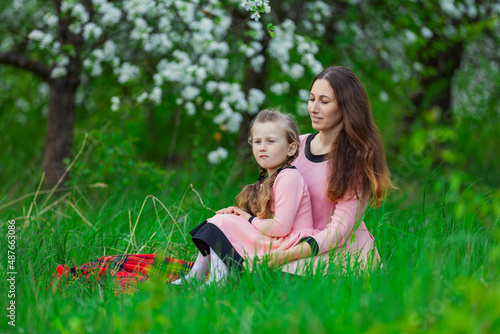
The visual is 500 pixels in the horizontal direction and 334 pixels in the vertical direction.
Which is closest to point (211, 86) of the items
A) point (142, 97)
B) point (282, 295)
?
point (142, 97)

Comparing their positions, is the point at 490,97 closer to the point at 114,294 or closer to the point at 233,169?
the point at 233,169

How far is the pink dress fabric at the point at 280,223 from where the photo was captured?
2.59 m

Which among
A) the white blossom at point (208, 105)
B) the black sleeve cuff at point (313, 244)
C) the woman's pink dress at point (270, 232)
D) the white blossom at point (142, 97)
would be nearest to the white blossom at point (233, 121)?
the white blossom at point (208, 105)

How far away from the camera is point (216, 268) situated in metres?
2.59

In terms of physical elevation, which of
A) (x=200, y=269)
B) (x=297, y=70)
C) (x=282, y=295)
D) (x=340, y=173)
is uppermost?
(x=297, y=70)

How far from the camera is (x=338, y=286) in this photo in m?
2.18

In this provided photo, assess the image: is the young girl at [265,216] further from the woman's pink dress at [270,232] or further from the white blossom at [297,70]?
the white blossom at [297,70]

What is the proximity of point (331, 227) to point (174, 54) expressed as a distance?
2548 mm

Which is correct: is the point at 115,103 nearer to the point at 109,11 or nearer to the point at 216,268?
the point at 109,11

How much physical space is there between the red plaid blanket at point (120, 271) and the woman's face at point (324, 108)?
1.04 metres

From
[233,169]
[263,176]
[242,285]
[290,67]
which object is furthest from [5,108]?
[242,285]

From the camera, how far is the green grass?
167cm

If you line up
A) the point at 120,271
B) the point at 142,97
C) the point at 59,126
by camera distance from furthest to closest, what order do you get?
the point at 59,126, the point at 142,97, the point at 120,271

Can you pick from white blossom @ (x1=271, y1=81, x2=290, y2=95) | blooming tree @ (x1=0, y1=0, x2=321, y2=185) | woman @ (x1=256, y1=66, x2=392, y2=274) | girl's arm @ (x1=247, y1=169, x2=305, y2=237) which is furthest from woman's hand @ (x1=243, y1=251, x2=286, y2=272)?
white blossom @ (x1=271, y1=81, x2=290, y2=95)
